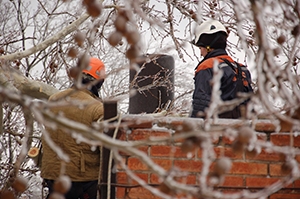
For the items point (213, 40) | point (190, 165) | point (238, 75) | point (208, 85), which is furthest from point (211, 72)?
point (190, 165)

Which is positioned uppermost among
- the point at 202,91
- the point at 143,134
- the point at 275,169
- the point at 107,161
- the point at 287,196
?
the point at 202,91

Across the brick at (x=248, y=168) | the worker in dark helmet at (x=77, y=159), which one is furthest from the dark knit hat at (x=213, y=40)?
the brick at (x=248, y=168)

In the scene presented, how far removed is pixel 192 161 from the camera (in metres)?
3.29

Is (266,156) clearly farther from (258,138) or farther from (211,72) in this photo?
(211,72)

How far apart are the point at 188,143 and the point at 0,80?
3.71 m

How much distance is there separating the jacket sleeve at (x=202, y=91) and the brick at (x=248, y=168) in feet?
2.01

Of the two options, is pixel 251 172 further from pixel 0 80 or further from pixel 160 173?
pixel 0 80

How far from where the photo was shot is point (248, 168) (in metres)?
3.29

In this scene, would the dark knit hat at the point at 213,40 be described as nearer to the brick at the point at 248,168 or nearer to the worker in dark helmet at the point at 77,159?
the worker in dark helmet at the point at 77,159

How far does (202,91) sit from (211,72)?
0.54ft

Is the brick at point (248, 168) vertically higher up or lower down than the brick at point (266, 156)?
lower down

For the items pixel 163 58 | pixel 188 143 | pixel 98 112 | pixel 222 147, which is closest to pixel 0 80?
pixel 98 112

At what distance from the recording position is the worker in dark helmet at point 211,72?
12.6ft

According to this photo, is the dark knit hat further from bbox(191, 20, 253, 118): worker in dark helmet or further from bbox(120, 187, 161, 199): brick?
bbox(120, 187, 161, 199): brick
